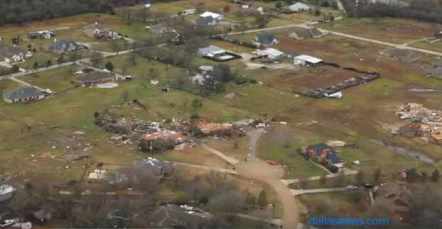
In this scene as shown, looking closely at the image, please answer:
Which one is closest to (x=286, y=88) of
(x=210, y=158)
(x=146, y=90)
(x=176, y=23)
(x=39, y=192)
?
(x=146, y=90)

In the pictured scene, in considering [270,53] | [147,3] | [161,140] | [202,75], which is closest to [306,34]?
Result: [270,53]

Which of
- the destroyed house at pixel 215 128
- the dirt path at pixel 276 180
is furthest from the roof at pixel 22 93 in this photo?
the dirt path at pixel 276 180

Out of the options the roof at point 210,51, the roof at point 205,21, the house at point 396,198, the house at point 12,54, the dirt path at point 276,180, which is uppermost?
the roof at point 205,21


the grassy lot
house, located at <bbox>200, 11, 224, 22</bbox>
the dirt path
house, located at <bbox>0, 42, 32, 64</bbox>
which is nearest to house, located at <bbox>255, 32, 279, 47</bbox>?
house, located at <bbox>200, 11, 224, 22</bbox>

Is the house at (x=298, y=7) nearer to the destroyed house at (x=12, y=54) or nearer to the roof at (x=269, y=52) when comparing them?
the roof at (x=269, y=52)

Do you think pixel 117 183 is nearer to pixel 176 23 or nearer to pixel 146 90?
pixel 146 90
